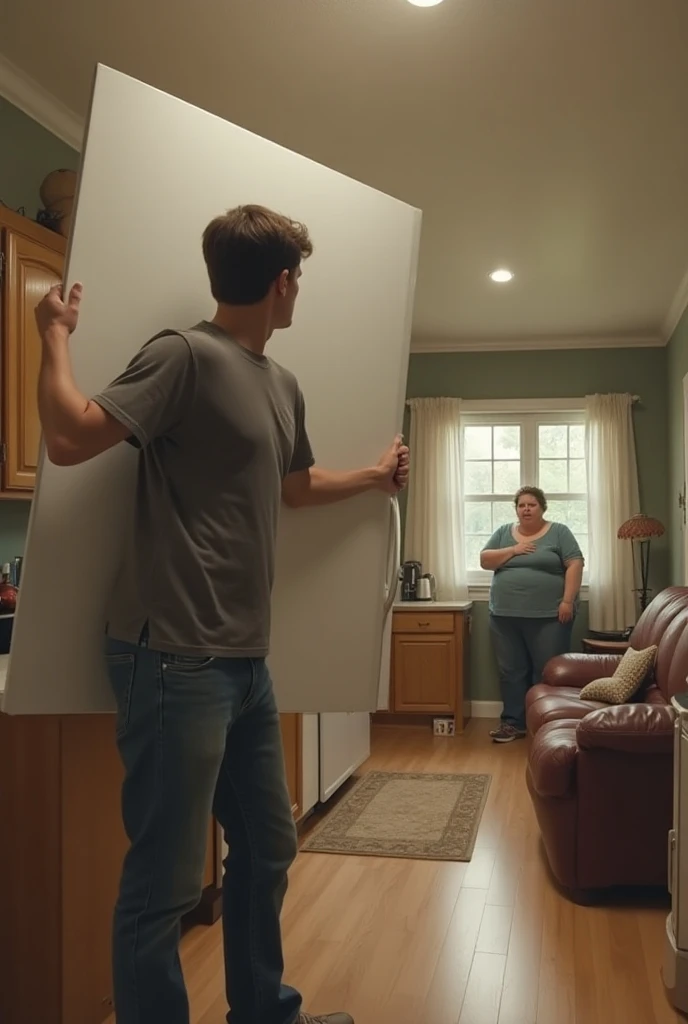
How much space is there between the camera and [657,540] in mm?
6254

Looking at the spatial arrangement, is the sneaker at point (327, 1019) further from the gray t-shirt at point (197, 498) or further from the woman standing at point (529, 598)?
the woman standing at point (529, 598)

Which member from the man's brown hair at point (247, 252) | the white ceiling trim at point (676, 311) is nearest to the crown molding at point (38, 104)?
the man's brown hair at point (247, 252)

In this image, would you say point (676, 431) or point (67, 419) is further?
point (676, 431)

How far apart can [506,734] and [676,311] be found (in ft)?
8.99

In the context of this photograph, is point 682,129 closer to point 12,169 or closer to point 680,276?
point 680,276

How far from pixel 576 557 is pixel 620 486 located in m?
0.73

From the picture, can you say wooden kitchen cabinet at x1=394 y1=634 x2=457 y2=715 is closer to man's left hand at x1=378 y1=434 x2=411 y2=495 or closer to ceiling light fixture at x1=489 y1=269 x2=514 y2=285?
ceiling light fixture at x1=489 y1=269 x2=514 y2=285

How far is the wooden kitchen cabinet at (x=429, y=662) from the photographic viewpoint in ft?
19.6

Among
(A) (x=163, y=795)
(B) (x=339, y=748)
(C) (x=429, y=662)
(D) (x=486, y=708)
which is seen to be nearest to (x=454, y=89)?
(A) (x=163, y=795)

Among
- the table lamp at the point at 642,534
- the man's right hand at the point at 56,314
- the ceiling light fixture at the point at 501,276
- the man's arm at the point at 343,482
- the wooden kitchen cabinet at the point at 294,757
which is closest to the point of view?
the man's right hand at the point at 56,314

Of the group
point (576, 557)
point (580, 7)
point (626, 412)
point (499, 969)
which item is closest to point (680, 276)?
point (626, 412)

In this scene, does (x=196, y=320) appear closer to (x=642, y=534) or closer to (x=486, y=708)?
(x=642, y=534)

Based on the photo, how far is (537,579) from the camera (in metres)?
5.85

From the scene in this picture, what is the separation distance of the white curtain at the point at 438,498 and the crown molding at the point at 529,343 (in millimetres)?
396
